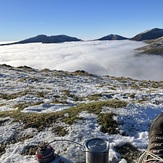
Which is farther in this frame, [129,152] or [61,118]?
[61,118]

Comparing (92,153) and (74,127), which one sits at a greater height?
(92,153)

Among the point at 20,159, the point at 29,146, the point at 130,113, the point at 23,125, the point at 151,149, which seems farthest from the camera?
the point at 130,113

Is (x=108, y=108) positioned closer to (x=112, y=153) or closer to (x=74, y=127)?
(x=74, y=127)

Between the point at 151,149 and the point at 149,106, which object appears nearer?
the point at 151,149

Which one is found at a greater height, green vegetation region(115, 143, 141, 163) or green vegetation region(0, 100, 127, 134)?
green vegetation region(0, 100, 127, 134)

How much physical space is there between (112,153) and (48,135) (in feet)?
7.98

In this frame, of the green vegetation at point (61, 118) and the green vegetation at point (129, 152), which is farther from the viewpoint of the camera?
the green vegetation at point (61, 118)

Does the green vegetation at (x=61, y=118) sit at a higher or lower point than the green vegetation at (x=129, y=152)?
higher

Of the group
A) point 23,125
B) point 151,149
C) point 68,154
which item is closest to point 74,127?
point 68,154

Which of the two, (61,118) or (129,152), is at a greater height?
(61,118)

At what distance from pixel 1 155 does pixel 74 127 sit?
104 inches

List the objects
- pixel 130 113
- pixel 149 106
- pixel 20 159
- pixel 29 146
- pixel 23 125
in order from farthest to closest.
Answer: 1. pixel 149 106
2. pixel 130 113
3. pixel 23 125
4. pixel 29 146
5. pixel 20 159

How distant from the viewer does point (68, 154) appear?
6.06 metres

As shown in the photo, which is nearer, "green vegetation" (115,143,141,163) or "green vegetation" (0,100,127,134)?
"green vegetation" (115,143,141,163)
